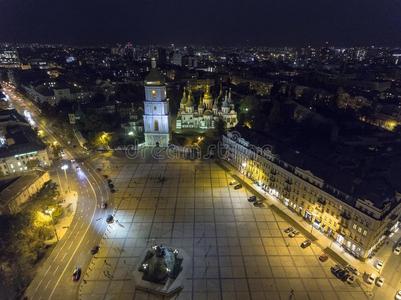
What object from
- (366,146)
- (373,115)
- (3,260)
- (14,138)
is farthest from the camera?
(373,115)

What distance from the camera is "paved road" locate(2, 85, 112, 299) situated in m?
40.7

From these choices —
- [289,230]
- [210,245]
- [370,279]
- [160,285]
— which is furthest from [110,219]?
[370,279]

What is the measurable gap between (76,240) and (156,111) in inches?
1958

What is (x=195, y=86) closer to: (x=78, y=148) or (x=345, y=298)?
(x=78, y=148)

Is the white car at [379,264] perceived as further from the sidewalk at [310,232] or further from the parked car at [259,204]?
the parked car at [259,204]

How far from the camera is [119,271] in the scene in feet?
142

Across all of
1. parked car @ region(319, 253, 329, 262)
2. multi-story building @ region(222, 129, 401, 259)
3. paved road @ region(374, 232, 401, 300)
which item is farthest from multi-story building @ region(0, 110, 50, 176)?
paved road @ region(374, 232, 401, 300)

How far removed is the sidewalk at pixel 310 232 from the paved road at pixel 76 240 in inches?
1356

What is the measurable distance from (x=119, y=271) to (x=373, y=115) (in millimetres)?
117222

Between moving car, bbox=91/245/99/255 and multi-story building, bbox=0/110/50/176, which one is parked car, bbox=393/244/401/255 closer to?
moving car, bbox=91/245/99/255

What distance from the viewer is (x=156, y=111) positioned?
8994 centimetres

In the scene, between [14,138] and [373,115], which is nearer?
[14,138]

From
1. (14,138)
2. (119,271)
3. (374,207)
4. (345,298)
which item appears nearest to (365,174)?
(374,207)

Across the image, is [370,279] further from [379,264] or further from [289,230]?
[289,230]
